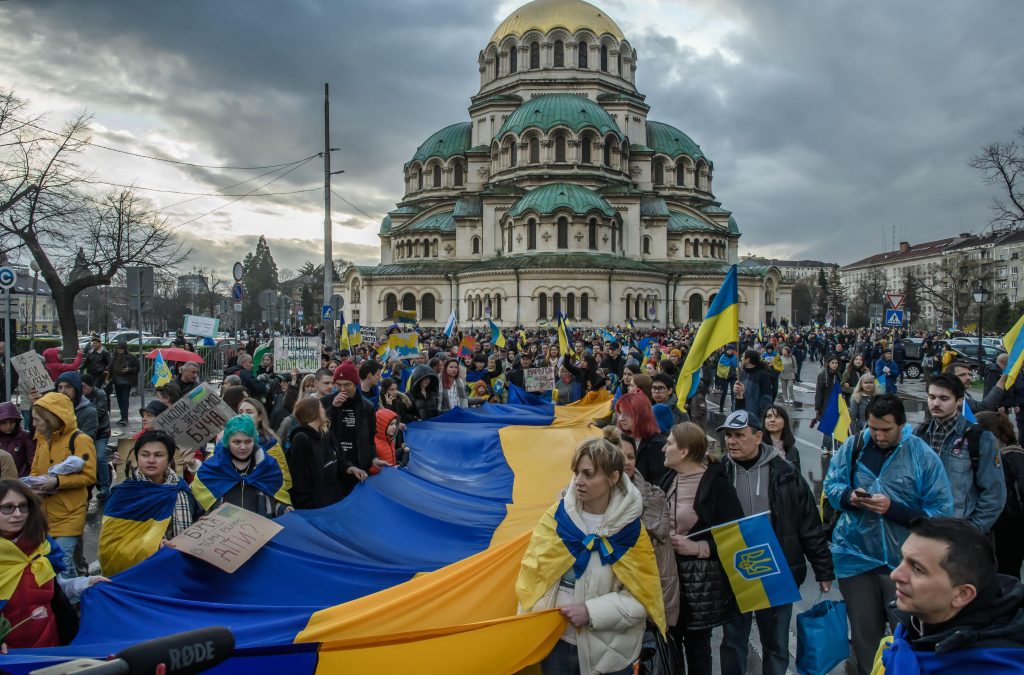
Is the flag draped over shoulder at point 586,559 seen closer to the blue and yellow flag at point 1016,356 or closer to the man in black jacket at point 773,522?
the man in black jacket at point 773,522

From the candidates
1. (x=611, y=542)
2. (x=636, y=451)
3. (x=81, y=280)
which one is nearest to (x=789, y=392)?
(x=636, y=451)

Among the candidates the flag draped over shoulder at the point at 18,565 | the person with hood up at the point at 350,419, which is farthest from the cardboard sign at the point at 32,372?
the flag draped over shoulder at the point at 18,565

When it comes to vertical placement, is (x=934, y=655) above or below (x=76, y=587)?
above

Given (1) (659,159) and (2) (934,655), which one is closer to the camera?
(2) (934,655)

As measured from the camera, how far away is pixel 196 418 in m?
6.21

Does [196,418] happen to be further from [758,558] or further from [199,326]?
[199,326]

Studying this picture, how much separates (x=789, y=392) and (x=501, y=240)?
1607 inches

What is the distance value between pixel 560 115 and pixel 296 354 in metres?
47.5

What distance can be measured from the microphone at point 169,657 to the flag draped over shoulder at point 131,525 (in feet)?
11.2

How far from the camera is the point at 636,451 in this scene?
6.06 meters

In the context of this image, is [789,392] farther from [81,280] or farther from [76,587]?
[81,280]

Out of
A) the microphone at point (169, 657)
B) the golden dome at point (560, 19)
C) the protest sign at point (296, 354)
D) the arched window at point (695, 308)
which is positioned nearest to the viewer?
the microphone at point (169, 657)

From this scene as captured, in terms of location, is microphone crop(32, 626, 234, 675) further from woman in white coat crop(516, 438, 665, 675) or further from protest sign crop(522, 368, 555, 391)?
protest sign crop(522, 368, 555, 391)

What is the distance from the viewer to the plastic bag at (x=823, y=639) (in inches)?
166
